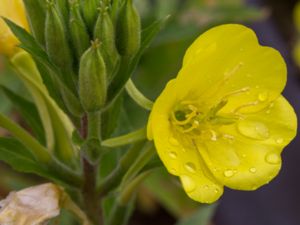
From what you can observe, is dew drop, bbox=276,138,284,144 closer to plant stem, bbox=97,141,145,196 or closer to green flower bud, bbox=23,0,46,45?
plant stem, bbox=97,141,145,196

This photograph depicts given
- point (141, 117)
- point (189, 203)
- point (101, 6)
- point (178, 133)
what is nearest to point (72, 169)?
point (178, 133)

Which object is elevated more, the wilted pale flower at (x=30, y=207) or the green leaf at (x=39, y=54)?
the green leaf at (x=39, y=54)

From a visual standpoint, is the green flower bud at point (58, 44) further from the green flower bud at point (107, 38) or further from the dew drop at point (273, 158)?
the dew drop at point (273, 158)

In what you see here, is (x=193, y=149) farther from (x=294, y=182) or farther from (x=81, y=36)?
(x=294, y=182)

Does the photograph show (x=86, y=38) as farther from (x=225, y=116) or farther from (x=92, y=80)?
(x=225, y=116)

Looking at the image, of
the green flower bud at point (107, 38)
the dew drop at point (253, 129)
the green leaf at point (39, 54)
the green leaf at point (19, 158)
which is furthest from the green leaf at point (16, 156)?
the dew drop at point (253, 129)

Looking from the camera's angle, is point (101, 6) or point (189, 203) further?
point (189, 203)

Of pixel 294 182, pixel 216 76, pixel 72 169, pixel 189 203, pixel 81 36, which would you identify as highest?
pixel 81 36
